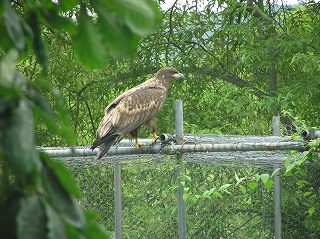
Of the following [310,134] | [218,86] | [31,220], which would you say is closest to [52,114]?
[31,220]

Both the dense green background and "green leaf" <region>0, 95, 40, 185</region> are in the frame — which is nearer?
"green leaf" <region>0, 95, 40, 185</region>

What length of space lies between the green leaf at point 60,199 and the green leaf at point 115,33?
176mm

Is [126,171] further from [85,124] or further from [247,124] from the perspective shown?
[85,124]

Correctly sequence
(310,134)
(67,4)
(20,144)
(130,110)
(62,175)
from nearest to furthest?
(20,144) → (62,175) → (67,4) → (310,134) → (130,110)

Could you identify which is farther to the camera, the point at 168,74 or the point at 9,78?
the point at 168,74

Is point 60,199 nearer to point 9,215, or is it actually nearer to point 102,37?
point 9,215

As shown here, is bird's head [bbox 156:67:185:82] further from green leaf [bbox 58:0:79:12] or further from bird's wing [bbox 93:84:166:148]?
green leaf [bbox 58:0:79:12]

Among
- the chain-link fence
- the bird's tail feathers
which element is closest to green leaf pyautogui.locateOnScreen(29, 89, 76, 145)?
the chain-link fence

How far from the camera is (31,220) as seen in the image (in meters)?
0.74

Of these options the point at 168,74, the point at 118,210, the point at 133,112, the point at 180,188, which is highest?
the point at 168,74

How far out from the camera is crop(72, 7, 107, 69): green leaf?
3.11 ft

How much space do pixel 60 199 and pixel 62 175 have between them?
5cm

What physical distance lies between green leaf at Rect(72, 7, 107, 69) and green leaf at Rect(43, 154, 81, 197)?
152 millimetres

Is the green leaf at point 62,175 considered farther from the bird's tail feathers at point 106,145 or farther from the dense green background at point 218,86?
the bird's tail feathers at point 106,145
